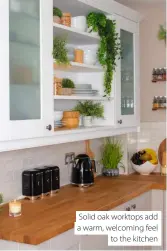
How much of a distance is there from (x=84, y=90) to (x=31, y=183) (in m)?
0.83

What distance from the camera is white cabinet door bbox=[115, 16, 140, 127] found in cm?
362

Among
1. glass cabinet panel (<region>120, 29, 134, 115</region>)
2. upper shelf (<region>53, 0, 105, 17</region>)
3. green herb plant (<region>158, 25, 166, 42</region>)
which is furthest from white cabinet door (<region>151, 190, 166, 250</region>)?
upper shelf (<region>53, 0, 105, 17</region>)

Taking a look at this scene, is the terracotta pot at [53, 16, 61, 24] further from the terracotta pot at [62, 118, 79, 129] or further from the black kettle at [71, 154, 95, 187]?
the black kettle at [71, 154, 95, 187]

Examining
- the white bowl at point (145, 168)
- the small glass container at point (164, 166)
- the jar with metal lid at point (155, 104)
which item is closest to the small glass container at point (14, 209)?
the white bowl at point (145, 168)

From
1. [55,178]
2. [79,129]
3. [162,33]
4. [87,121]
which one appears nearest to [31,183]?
[55,178]

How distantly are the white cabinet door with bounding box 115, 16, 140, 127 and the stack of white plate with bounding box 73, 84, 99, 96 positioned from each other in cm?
29

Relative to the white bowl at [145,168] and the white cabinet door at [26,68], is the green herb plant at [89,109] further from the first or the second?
the white bowl at [145,168]

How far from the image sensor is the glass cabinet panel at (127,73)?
146 inches

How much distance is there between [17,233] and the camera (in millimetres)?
2244

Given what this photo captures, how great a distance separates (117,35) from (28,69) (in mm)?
1203

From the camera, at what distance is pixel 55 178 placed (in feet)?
10.5

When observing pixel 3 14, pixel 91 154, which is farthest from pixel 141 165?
pixel 3 14

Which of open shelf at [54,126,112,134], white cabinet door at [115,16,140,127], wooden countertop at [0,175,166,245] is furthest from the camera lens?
white cabinet door at [115,16,140,127]

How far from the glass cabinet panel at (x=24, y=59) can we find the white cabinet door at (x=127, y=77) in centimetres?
109
